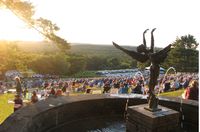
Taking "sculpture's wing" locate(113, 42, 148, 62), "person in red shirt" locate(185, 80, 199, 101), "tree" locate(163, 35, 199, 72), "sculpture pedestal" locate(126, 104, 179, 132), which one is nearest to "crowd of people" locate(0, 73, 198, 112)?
"person in red shirt" locate(185, 80, 199, 101)

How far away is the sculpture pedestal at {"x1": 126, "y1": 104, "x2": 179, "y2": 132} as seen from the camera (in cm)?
559

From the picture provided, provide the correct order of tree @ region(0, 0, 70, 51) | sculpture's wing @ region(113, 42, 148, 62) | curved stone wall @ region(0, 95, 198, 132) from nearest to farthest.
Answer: curved stone wall @ region(0, 95, 198, 132)
sculpture's wing @ region(113, 42, 148, 62)
tree @ region(0, 0, 70, 51)

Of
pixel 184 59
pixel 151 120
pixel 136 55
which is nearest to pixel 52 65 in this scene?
pixel 184 59

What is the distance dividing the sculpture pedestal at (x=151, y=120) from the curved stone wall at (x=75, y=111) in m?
1.50

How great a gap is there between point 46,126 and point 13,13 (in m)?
11.7

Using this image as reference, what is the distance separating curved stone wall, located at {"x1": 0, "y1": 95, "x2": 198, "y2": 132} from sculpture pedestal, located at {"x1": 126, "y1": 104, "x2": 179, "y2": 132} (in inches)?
58.9

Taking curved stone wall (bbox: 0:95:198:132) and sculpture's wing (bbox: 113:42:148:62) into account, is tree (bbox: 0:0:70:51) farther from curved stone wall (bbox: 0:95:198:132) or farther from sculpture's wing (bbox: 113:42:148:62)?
sculpture's wing (bbox: 113:42:148:62)

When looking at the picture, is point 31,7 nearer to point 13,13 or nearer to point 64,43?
point 13,13

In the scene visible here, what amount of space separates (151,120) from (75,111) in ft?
8.26

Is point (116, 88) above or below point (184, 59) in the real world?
below

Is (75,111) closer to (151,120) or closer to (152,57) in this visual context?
(151,120)

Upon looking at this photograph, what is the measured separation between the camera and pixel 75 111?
7461 millimetres

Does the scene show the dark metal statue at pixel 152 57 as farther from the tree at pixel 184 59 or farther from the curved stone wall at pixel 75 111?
the tree at pixel 184 59

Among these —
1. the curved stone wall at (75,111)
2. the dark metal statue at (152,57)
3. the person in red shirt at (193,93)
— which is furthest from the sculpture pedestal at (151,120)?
the person in red shirt at (193,93)
